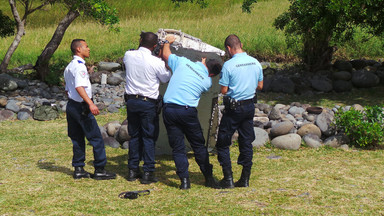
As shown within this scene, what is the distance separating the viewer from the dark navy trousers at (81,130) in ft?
23.4

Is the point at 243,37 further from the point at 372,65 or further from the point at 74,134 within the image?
the point at 74,134

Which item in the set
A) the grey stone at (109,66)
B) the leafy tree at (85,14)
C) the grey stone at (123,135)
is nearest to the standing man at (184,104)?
the grey stone at (123,135)

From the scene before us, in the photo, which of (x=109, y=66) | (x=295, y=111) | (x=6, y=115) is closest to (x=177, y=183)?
(x=295, y=111)

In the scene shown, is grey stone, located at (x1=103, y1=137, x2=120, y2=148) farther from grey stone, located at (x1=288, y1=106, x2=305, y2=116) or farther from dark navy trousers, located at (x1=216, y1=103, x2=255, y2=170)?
grey stone, located at (x1=288, y1=106, x2=305, y2=116)

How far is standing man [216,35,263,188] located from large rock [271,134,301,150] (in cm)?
265

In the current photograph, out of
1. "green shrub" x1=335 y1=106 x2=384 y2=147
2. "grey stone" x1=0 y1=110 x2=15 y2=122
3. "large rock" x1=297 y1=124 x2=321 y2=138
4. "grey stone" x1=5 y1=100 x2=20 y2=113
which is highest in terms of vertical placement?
"green shrub" x1=335 y1=106 x2=384 y2=147

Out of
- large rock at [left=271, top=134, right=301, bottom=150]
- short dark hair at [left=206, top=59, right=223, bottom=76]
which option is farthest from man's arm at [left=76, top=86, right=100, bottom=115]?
large rock at [left=271, top=134, right=301, bottom=150]

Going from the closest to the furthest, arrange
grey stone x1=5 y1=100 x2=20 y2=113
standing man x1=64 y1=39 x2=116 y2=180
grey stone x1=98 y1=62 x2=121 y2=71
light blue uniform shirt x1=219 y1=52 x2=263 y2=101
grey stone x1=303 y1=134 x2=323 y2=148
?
light blue uniform shirt x1=219 y1=52 x2=263 y2=101
standing man x1=64 y1=39 x2=116 y2=180
grey stone x1=303 y1=134 x2=323 y2=148
grey stone x1=5 y1=100 x2=20 y2=113
grey stone x1=98 y1=62 x2=121 y2=71

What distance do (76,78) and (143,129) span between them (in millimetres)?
Answer: 1147

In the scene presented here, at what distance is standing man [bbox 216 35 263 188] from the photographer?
6730 millimetres

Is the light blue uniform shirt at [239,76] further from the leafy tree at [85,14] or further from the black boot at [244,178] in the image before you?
the leafy tree at [85,14]

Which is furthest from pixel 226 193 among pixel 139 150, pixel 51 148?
pixel 51 148

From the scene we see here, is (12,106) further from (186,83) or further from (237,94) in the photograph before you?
(237,94)

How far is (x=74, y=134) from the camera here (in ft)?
24.2
